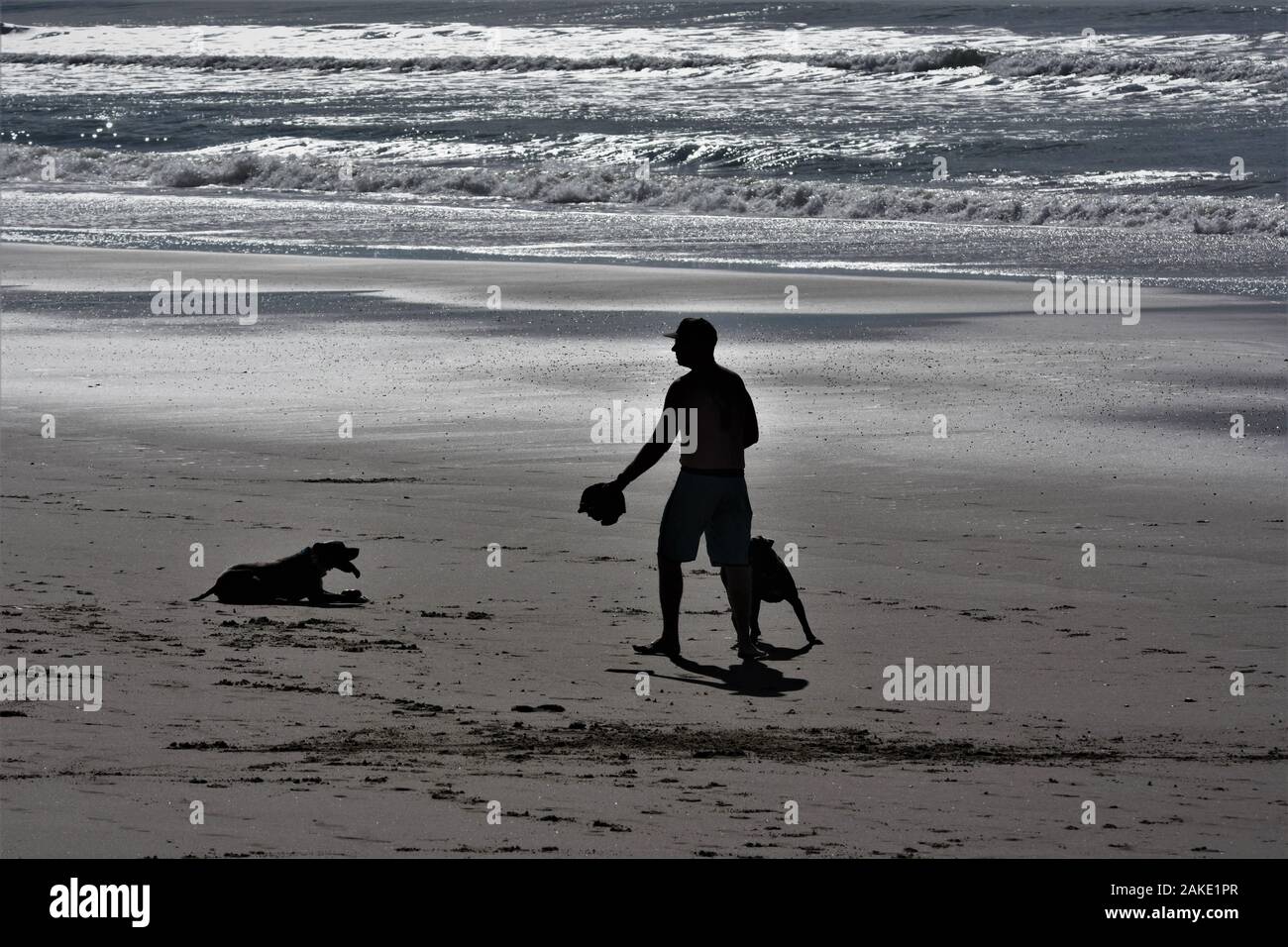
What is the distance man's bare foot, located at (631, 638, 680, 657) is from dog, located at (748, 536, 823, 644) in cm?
42

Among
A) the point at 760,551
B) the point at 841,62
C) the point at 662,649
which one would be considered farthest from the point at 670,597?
the point at 841,62

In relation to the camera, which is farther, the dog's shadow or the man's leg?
the man's leg

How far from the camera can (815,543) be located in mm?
10438

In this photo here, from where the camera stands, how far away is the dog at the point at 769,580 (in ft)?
27.7

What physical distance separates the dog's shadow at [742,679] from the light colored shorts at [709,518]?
455 mm

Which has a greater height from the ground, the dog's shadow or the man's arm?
the man's arm

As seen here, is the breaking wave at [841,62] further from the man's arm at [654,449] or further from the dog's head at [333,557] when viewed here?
the man's arm at [654,449]

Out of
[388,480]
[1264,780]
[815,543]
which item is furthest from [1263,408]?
[1264,780]

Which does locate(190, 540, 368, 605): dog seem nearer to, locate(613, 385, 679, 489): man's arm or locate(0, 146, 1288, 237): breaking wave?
locate(613, 385, 679, 489): man's arm

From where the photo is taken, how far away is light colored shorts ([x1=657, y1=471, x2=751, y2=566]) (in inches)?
320

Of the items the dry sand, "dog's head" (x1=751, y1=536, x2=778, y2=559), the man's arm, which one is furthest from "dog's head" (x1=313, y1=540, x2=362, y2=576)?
"dog's head" (x1=751, y1=536, x2=778, y2=559)

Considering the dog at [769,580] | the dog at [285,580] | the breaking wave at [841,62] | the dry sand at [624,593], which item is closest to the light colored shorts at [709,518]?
the dog at [769,580]

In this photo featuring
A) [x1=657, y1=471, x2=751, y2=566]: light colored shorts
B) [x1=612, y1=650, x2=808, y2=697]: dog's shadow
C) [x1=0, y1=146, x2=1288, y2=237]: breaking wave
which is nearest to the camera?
[x1=612, y1=650, x2=808, y2=697]: dog's shadow
